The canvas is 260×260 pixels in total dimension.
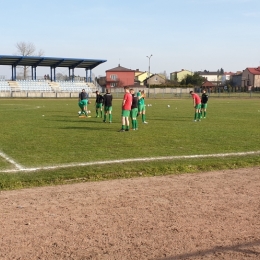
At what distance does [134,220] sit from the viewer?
5.68 m

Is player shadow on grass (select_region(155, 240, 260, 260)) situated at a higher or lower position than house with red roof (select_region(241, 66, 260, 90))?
lower

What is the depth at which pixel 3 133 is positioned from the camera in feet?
52.9

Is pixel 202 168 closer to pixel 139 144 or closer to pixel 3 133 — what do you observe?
pixel 139 144

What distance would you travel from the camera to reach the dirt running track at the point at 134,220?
465cm

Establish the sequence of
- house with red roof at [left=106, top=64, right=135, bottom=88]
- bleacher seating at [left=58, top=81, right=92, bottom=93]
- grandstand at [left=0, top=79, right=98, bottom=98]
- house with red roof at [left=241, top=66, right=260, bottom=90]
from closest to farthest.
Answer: grandstand at [left=0, top=79, right=98, bottom=98] → bleacher seating at [left=58, top=81, right=92, bottom=93] → house with red roof at [left=106, top=64, right=135, bottom=88] → house with red roof at [left=241, top=66, right=260, bottom=90]

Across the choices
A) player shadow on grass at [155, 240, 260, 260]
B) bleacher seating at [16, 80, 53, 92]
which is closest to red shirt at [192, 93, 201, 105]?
player shadow on grass at [155, 240, 260, 260]

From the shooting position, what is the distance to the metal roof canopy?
212ft

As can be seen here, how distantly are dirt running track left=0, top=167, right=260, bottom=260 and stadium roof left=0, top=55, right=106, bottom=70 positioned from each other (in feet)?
193

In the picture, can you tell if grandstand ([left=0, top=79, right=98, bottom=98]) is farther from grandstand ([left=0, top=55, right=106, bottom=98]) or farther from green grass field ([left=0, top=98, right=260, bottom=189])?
green grass field ([left=0, top=98, right=260, bottom=189])

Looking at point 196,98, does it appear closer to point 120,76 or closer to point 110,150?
point 110,150

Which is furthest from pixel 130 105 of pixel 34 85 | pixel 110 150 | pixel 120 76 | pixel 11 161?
pixel 120 76

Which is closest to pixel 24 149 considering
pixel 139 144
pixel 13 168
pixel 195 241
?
pixel 13 168

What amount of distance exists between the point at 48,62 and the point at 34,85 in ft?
16.3

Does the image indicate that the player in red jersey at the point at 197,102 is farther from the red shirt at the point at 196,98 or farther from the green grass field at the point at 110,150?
the green grass field at the point at 110,150
